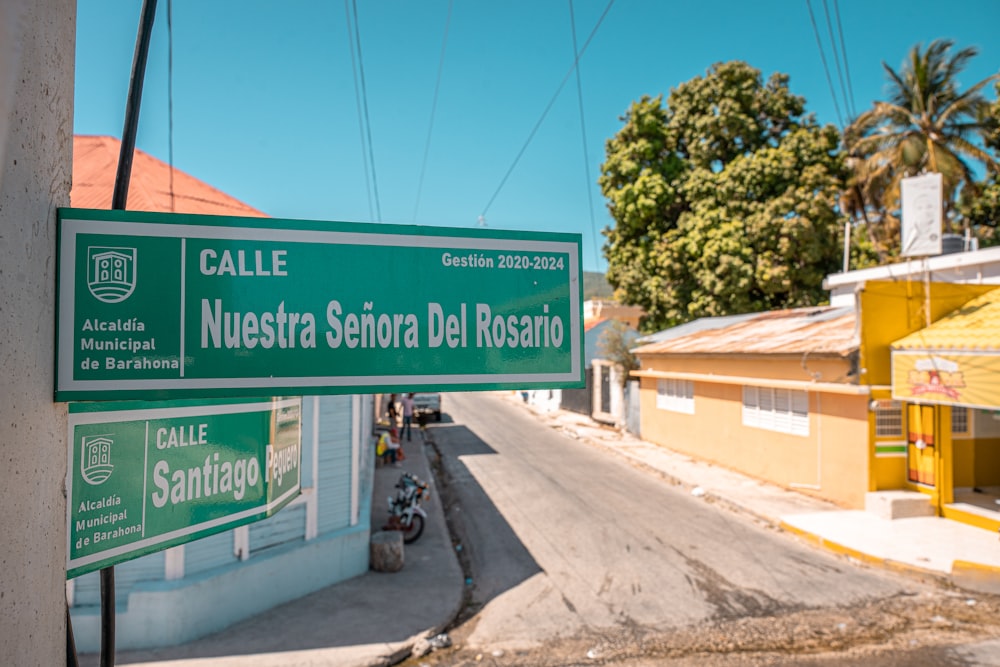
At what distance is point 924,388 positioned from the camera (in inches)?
416

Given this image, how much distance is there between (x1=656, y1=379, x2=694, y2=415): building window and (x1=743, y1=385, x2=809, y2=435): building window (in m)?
2.81

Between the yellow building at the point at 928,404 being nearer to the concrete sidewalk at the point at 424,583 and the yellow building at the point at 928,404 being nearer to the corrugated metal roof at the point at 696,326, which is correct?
the concrete sidewalk at the point at 424,583

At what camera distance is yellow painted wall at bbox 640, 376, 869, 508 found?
11.8 metres

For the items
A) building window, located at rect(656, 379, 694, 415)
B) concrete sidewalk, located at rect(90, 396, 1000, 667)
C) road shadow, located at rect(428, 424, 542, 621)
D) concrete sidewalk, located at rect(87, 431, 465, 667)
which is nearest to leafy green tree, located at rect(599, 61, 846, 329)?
building window, located at rect(656, 379, 694, 415)

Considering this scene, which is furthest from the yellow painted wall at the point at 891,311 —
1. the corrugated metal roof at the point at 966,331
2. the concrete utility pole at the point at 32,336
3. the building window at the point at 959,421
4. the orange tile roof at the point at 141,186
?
the concrete utility pole at the point at 32,336

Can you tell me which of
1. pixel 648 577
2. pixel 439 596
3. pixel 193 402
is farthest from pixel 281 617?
pixel 193 402

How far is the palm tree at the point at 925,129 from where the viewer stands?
22984 millimetres

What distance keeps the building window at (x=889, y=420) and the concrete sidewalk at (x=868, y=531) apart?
1.54m

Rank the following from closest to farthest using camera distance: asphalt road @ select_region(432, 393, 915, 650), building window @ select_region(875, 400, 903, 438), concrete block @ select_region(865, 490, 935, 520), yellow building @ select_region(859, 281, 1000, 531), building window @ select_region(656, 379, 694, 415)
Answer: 1. asphalt road @ select_region(432, 393, 915, 650)
2. yellow building @ select_region(859, 281, 1000, 531)
3. concrete block @ select_region(865, 490, 935, 520)
4. building window @ select_region(875, 400, 903, 438)
5. building window @ select_region(656, 379, 694, 415)

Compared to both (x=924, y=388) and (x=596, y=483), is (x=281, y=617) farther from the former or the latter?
(x=924, y=388)

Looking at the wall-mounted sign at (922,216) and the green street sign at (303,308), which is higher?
the wall-mounted sign at (922,216)

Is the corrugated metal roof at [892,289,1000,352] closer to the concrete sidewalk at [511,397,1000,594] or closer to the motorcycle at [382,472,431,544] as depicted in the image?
the concrete sidewalk at [511,397,1000,594]

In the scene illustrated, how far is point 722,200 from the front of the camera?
71.2ft

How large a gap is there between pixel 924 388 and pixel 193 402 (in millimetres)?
11677
